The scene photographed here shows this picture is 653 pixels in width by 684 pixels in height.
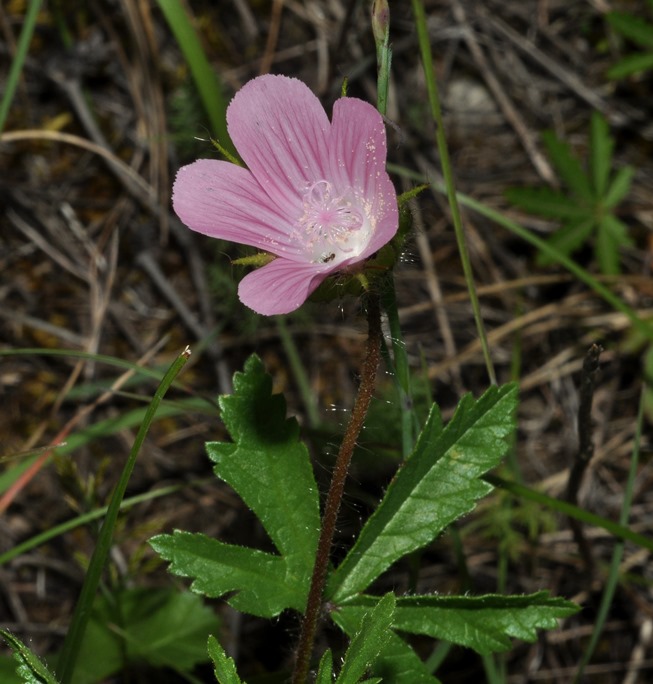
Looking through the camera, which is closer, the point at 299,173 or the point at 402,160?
the point at 299,173

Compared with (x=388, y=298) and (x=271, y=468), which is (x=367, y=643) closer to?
(x=271, y=468)

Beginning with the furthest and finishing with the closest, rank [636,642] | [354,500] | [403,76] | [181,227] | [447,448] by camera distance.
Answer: [403,76]
[181,227]
[636,642]
[354,500]
[447,448]

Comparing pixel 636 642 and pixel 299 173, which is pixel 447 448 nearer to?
pixel 299 173

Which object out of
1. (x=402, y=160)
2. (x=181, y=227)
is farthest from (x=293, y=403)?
(x=402, y=160)

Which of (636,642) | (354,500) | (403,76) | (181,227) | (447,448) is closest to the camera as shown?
(447,448)

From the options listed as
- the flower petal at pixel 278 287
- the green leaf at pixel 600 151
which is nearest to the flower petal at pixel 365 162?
the flower petal at pixel 278 287

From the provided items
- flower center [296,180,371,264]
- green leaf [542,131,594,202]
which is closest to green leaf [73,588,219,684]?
flower center [296,180,371,264]

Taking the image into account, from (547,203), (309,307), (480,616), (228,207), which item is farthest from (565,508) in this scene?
(547,203)
